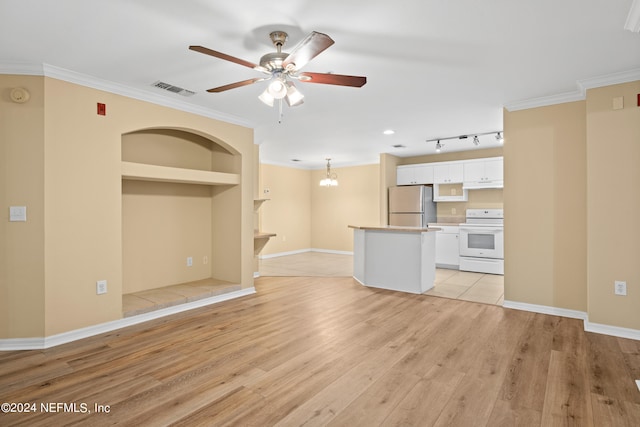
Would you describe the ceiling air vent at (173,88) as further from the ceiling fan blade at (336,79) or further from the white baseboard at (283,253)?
the white baseboard at (283,253)

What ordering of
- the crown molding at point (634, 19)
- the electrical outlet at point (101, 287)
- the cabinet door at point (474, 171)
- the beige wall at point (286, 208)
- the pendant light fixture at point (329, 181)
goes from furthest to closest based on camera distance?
1. the beige wall at point (286, 208)
2. the pendant light fixture at point (329, 181)
3. the cabinet door at point (474, 171)
4. the electrical outlet at point (101, 287)
5. the crown molding at point (634, 19)

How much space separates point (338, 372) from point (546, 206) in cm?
318

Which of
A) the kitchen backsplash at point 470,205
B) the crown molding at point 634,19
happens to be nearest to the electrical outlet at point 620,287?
the crown molding at point 634,19

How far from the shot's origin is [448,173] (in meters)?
7.02

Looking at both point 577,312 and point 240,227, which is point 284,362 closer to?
point 240,227

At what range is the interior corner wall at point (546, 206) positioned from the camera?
3.75 m

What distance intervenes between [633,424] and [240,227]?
4.21 meters

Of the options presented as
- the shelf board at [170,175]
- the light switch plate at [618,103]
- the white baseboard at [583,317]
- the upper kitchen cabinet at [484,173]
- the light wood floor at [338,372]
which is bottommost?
the light wood floor at [338,372]

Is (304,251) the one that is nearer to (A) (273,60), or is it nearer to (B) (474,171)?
(B) (474,171)

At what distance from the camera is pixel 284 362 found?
2.67 m

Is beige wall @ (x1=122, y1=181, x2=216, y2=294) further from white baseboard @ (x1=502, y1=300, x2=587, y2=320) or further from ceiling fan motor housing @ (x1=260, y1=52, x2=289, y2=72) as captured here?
white baseboard @ (x1=502, y1=300, x2=587, y2=320)

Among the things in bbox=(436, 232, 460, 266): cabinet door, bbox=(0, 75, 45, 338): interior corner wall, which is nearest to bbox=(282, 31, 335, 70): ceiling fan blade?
bbox=(0, 75, 45, 338): interior corner wall

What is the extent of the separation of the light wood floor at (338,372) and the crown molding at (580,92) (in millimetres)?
2495

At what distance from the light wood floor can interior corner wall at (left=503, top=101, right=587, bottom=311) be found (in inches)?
15.7
